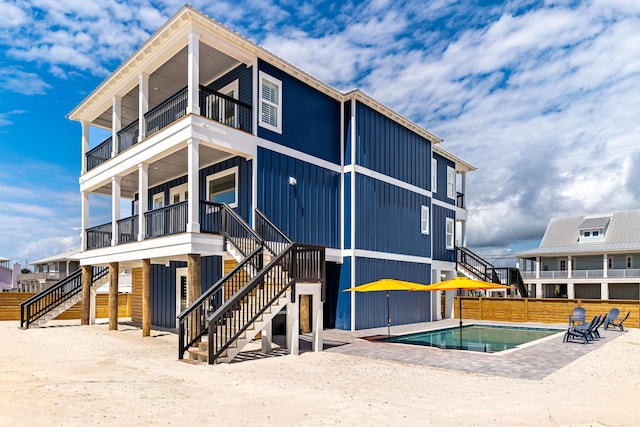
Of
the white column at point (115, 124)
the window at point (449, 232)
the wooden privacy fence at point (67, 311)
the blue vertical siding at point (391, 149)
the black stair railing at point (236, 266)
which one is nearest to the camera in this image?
the black stair railing at point (236, 266)

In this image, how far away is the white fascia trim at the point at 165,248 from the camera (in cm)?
1287

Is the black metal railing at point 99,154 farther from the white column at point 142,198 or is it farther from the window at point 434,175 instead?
the window at point 434,175

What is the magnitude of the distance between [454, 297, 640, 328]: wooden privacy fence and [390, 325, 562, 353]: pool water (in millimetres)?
2246

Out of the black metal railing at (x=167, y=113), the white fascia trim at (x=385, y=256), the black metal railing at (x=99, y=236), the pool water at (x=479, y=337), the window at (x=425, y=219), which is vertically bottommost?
the pool water at (x=479, y=337)

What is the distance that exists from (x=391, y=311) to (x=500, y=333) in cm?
456

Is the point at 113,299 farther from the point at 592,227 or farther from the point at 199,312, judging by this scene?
the point at 592,227

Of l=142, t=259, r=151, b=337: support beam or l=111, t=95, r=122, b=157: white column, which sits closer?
l=142, t=259, r=151, b=337: support beam

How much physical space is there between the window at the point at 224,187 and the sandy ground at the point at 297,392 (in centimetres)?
591

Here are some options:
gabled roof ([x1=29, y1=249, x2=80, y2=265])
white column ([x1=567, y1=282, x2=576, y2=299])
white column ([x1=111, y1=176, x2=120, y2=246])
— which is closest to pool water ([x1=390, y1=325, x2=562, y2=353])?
white column ([x1=111, y1=176, x2=120, y2=246])

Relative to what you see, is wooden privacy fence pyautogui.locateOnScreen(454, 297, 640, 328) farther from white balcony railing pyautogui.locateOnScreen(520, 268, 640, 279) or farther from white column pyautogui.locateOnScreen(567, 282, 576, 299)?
white column pyautogui.locateOnScreen(567, 282, 576, 299)

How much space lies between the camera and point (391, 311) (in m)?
19.7

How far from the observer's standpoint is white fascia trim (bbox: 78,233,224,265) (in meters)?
12.9

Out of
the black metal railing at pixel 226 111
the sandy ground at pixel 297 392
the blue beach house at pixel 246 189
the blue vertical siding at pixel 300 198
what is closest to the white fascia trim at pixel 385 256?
the blue beach house at pixel 246 189

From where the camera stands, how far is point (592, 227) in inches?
1679
